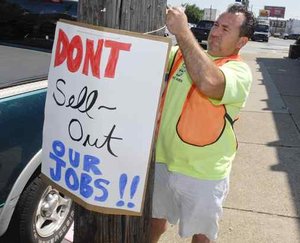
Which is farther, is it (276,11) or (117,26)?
(276,11)

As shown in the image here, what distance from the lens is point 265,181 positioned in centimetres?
471

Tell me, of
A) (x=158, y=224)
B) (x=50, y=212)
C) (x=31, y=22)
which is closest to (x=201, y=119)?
(x=158, y=224)

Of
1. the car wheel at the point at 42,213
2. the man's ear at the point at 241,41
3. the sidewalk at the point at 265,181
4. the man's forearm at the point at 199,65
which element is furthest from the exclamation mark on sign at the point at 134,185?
the sidewalk at the point at 265,181

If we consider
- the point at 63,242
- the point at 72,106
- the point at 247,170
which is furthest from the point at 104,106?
the point at 247,170

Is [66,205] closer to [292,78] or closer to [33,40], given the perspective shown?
[33,40]

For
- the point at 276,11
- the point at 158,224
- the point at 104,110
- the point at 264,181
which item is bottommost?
the point at 264,181

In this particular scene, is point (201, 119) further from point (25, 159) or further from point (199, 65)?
point (25, 159)

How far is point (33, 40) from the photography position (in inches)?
158

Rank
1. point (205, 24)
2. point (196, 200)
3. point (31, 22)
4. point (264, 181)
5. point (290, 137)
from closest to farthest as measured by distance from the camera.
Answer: point (196, 200)
point (31, 22)
point (264, 181)
point (290, 137)
point (205, 24)

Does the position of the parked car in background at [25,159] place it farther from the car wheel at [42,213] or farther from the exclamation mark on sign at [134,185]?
the exclamation mark on sign at [134,185]

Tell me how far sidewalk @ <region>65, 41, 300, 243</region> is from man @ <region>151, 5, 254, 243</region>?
1.16 metres

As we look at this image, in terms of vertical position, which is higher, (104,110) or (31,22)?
(31,22)

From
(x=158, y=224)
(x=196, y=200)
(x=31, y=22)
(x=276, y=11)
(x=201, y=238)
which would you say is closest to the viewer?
(x=196, y=200)

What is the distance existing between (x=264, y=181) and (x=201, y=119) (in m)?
2.72
